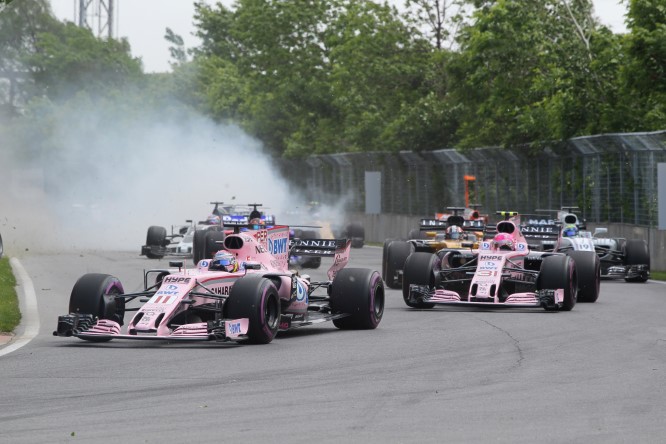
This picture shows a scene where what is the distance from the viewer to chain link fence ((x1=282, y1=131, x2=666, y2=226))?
3431cm

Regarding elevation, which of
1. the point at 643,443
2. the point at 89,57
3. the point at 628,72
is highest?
the point at 89,57

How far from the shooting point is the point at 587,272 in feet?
70.8

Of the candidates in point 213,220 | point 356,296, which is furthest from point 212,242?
point 356,296

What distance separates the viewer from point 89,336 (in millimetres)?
15070

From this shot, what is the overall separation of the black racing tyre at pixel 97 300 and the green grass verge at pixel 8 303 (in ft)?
7.03

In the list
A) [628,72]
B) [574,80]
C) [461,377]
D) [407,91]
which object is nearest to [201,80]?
[407,91]

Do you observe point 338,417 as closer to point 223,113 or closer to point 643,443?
point 643,443

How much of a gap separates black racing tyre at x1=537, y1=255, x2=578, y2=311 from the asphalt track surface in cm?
131

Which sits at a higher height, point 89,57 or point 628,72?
point 89,57

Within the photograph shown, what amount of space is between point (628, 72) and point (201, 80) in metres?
64.8

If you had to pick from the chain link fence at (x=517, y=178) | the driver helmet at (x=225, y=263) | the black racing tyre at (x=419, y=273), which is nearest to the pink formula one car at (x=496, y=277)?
the black racing tyre at (x=419, y=273)

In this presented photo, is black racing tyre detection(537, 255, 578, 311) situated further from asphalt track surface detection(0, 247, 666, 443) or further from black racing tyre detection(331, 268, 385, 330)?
black racing tyre detection(331, 268, 385, 330)

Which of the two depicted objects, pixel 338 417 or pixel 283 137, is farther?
pixel 283 137

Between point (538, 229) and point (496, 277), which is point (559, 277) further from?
point (538, 229)
